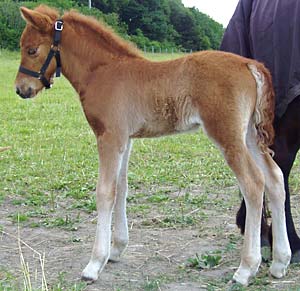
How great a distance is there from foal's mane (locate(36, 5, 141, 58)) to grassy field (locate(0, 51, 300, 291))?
1.39 m

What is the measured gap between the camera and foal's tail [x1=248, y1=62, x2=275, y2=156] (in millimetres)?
3764

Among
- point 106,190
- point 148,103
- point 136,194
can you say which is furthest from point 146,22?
point 106,190

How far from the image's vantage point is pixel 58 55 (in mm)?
4145

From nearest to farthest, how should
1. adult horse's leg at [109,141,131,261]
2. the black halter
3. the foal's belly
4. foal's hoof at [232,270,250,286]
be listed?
foal's hoof at [232,270,250,286]
the foal's belly
the black halter
adult horse's leg at [109,141,131,261]

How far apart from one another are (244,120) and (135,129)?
0.68 metres

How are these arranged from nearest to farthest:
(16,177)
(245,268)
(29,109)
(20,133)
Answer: (245,268) → (16,177) → (20,133) → (29,109)

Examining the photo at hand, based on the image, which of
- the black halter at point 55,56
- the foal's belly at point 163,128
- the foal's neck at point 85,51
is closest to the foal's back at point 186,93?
the foal's belly at point 163,128

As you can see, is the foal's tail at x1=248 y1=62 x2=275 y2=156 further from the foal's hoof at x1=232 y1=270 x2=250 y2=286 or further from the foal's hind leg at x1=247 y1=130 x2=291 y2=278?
the foal's hoof at x1=232 y1=270 x2=250 y2=286

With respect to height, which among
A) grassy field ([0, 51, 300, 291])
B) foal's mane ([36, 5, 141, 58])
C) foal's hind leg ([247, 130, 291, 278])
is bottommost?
grassy field ([0, 51, 300, 291])

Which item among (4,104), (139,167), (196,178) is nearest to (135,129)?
(196,178)

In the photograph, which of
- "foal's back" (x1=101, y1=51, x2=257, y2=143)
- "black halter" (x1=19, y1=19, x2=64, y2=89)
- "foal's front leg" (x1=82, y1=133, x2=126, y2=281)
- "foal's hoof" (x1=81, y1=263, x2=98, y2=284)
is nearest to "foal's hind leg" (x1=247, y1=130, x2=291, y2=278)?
"foal's back" (x1=101, y1=51, x2=257, y2=143)

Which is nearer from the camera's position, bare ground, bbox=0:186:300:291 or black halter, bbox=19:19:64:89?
bare ground, bbox=0:186:300:291

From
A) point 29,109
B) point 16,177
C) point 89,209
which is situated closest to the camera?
Answer: point 89,209

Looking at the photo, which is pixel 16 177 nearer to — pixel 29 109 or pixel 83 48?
pixel 83 48
